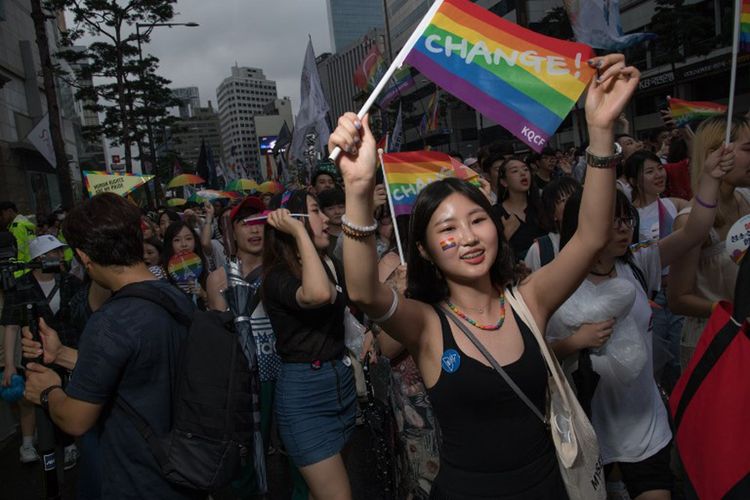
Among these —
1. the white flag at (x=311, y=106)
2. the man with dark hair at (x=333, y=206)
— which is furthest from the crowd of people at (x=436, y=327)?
the white flag at (x=311, y=106)

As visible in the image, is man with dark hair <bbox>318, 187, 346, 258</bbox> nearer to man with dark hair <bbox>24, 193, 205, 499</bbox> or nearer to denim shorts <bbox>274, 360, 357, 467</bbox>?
denim shorts <bbox>274, 360, 357, 467</bbox>

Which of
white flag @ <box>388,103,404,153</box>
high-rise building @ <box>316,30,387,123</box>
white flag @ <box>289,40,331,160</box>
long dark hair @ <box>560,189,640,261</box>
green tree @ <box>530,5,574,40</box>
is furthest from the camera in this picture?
high-rise building @ <box>316,30,387,123</box>

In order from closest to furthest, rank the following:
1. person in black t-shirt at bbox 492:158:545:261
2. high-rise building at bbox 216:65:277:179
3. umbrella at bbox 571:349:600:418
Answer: umbrella at bbox 571:349:600:418
person in black t-shirt at bbox 492:158:545:261
high-rise building at bbox 216:65:277:179

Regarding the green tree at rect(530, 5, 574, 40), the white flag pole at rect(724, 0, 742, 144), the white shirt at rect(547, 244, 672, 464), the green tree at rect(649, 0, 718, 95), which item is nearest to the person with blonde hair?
the white flag pole at rect(724, 0, 742, 144)

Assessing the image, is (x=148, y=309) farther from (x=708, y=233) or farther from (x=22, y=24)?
(x=22, y=24)

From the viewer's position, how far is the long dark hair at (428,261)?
2086 mm

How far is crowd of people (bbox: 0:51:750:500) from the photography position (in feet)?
6.29

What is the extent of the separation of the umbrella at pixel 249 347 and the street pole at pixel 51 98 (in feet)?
34.7

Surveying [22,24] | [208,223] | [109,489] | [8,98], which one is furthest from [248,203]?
[22,24]

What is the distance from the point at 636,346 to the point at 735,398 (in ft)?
3.33

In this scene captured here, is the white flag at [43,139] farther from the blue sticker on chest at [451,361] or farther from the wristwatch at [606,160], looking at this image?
the wristwatch at [606,160]

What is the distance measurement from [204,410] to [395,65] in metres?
1.54

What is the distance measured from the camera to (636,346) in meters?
2.53

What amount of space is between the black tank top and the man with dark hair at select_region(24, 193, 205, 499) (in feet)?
3.80
